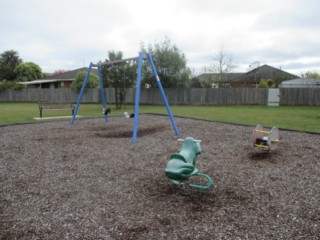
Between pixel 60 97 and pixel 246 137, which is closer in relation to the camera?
pixel 246 137

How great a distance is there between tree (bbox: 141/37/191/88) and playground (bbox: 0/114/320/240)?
1544 cm

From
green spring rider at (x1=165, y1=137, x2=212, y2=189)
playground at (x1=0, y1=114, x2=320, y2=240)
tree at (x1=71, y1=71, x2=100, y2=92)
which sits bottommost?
playground at (x1=0, y1=114, x2=320, y2=240)

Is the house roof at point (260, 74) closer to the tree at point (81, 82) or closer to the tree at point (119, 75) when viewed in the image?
the tree at point (81, 82)

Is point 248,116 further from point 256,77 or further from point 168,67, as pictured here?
point 256,77

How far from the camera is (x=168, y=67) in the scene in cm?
2117

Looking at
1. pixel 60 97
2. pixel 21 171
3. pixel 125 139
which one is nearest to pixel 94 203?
pixel 21 171

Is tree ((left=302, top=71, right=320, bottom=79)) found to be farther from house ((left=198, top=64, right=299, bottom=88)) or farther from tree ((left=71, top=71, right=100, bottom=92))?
tree ((left=71, top=71, right=100, bottom=92))

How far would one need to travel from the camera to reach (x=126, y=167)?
4.55m

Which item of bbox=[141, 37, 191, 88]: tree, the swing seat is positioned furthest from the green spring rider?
bbox=[141, 37, 191, 88]: tree

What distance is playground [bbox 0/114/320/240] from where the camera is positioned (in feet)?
8.45

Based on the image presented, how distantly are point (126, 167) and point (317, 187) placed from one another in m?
2.82

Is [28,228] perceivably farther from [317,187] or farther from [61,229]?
[317,187]

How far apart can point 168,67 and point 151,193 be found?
1845 cm

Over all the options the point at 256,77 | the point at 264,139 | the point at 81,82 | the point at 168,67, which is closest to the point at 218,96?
the point at 168,67
